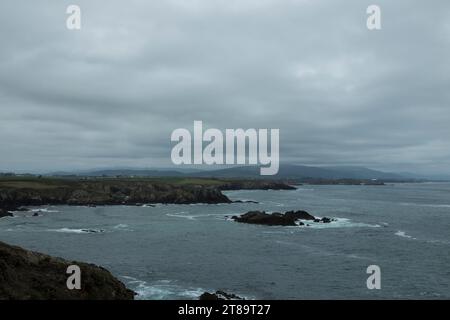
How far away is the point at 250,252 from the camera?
62.9 meters

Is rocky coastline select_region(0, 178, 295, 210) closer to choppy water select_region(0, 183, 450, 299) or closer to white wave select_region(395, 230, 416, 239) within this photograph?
choppy water select_region(0, 183, 450, 299)

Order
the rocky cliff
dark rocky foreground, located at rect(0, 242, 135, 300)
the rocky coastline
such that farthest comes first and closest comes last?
the rocky cliff
the rocky coastline
dark rocky foreground, located at rect(0, 242, 135, 300)

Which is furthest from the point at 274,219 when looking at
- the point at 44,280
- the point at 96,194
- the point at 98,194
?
the point at 98,194

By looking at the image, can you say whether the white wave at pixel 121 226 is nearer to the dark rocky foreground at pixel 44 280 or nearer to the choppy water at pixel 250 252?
the choppy water at pixel 250 252

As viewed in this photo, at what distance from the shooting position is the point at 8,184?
472 ft

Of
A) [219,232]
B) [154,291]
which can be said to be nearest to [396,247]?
[219,232]

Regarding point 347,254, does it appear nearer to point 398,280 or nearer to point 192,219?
point 398,280

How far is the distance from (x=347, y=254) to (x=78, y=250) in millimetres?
38063

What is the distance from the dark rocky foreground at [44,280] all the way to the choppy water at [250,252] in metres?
4.75

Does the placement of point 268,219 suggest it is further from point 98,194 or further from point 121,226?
point 98,194

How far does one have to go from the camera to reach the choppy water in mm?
43594

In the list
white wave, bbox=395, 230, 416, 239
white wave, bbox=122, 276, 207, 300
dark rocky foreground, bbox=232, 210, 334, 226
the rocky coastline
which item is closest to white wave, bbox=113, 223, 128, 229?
dark rocky foreground, bbox=232, 210, 334, 226

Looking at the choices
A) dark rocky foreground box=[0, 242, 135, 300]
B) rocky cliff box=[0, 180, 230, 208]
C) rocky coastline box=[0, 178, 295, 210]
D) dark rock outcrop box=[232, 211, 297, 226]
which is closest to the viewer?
dark rocky foreground box=[0, 242, 135, 300]

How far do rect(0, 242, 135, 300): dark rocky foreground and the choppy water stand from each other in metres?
4.75
